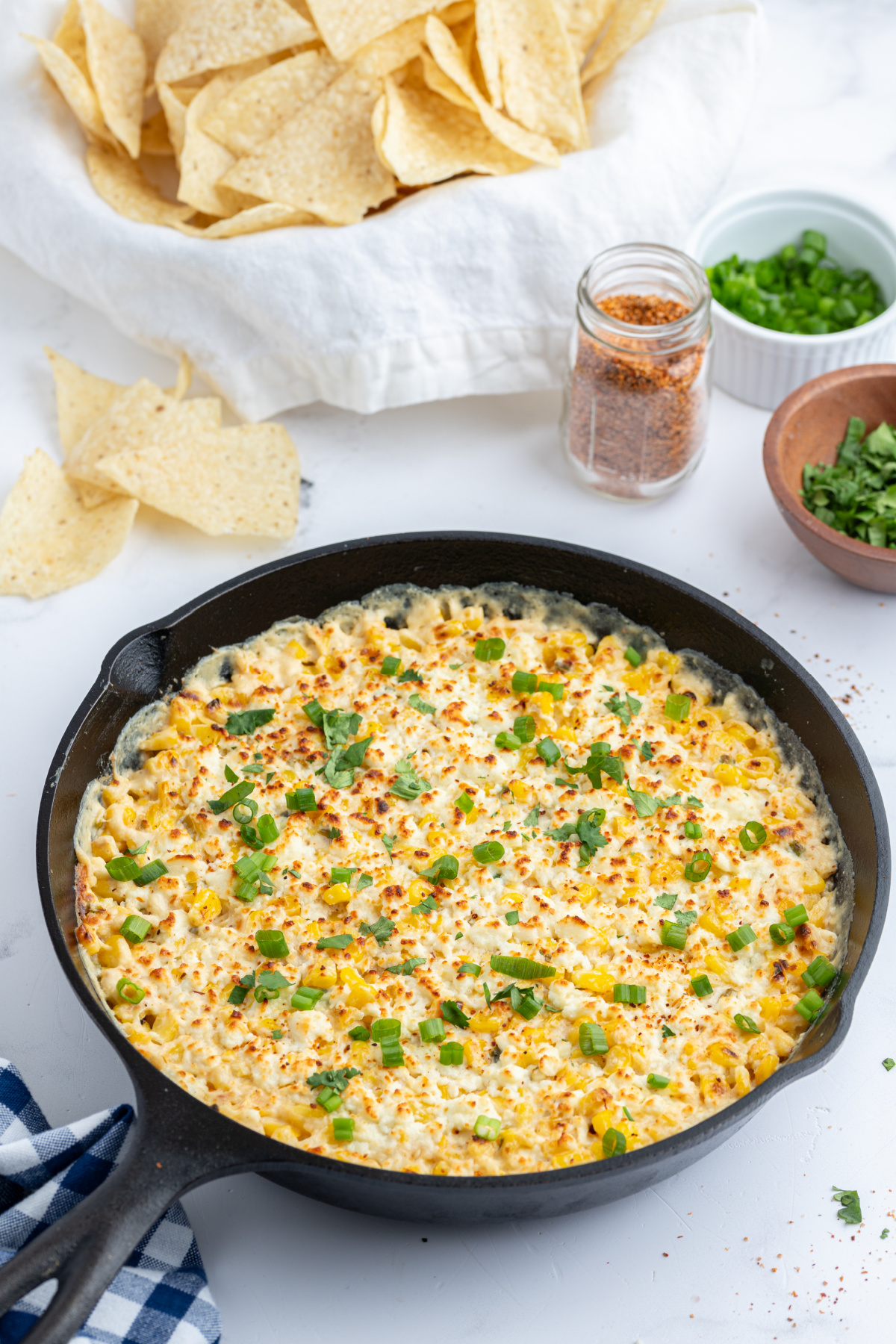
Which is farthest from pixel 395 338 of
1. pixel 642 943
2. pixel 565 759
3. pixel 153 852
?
pixel 642 943

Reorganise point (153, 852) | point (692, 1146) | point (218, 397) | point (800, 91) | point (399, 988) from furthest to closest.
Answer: point (800, 91), point (218, 397), point (153, 852), point (399, 988), point (692, 1146)

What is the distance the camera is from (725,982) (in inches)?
102

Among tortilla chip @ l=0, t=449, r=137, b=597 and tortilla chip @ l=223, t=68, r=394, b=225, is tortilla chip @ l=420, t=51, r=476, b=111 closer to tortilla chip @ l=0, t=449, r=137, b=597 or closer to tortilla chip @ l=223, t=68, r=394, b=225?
tortilla chip @ l=223, t=68, r=394, b=225

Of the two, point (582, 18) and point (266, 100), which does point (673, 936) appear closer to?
point (266, 100)

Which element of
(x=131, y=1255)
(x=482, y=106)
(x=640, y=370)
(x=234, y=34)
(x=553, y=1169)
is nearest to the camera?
(x=553, y=1169)

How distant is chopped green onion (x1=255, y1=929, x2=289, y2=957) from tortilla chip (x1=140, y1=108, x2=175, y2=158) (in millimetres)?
2605

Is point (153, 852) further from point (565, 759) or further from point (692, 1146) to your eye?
point (692, 1146)

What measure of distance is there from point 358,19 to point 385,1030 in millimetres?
2690

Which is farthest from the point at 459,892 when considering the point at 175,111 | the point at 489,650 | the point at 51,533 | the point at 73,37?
the point at 73,37

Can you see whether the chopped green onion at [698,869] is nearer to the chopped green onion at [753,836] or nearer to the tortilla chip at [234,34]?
the chopped green onion at [753,836]

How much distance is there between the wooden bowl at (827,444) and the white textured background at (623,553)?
21 cm

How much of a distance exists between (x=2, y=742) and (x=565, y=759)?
1.43m

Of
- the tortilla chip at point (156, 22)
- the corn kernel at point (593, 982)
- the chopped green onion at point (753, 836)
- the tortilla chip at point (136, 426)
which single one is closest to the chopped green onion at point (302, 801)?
the corn kernel at point (593, 982)

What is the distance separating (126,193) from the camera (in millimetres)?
3881
